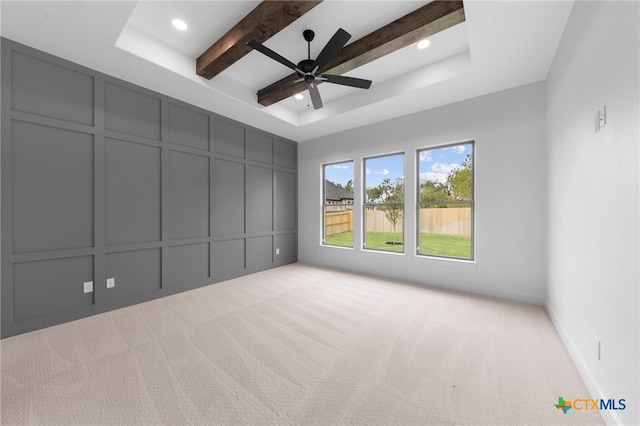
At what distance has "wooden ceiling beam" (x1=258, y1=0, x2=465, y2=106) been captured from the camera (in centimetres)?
228

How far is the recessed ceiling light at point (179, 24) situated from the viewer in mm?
2575

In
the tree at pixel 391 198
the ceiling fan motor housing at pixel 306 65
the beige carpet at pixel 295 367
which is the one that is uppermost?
the ceiling fan motor housing at pixel 306 65

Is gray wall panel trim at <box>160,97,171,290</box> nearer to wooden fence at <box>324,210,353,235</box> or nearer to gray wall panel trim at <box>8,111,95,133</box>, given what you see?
gray wall panel trim at <box>8,111,95,133</box>

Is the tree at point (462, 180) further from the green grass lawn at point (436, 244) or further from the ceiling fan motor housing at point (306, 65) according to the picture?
the ceiling fan motor housing at point (306, 65)

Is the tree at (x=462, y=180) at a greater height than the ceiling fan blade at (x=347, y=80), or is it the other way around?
the ceiling fan blade at (x=347, y=80)

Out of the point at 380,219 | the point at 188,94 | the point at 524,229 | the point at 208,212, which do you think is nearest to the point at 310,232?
the point at 380,219

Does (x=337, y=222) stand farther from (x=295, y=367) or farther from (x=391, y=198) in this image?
(x=295, y=367)

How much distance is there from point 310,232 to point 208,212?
233cm

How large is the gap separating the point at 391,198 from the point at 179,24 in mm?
3978

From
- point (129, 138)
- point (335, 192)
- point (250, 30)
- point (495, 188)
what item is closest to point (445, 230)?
point (495, 188)

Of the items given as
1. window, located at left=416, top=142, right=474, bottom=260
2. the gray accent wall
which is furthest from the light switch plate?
the gray accent wall

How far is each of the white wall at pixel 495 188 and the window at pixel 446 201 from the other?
0.55 ft

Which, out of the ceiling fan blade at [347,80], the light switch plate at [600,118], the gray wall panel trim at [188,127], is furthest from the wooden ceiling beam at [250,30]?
the light switch plate at [600,118]

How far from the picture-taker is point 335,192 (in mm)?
5477
